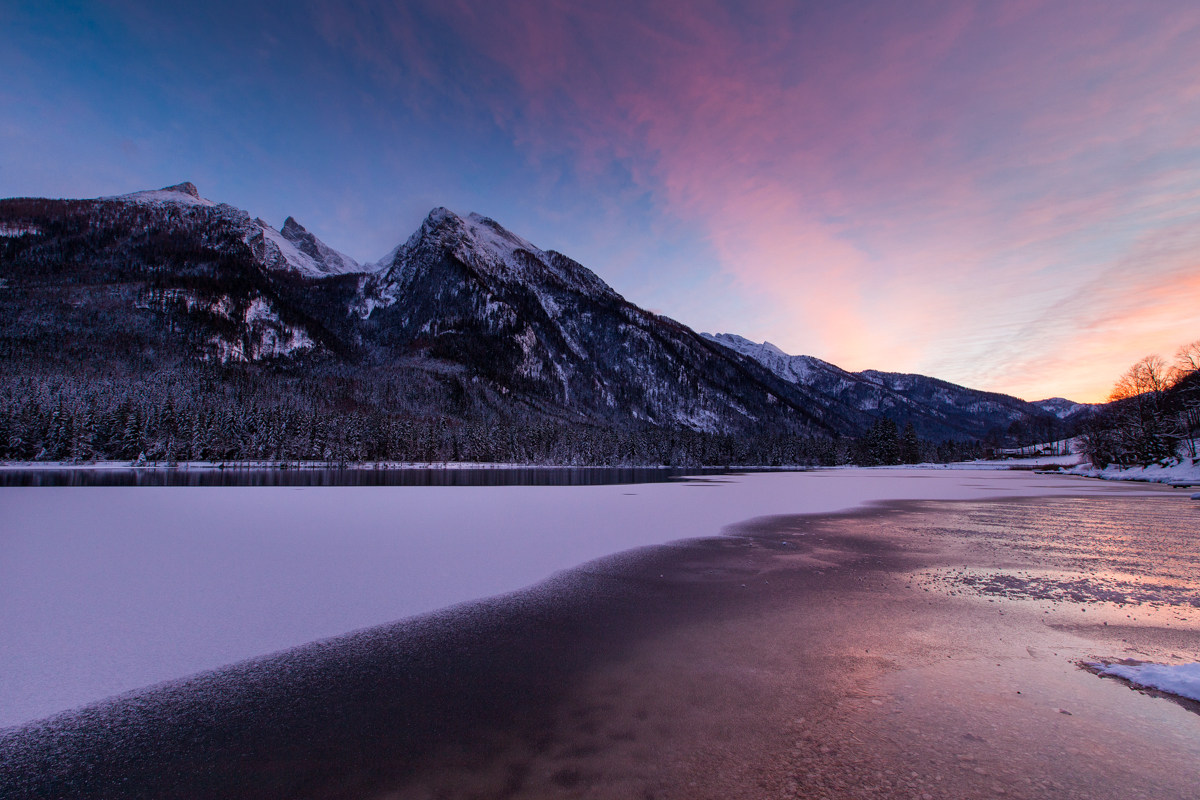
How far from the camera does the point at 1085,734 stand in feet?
20.1

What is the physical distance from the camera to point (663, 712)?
676cm

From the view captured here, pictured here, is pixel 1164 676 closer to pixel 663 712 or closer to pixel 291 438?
pixel 663 712

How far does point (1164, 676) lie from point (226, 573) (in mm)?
20365

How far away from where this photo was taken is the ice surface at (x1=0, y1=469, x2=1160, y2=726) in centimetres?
854

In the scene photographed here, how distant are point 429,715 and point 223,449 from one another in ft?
445

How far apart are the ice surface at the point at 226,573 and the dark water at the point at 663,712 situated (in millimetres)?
1303

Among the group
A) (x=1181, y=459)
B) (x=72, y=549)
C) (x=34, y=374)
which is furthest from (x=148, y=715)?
(x=34, y=374)

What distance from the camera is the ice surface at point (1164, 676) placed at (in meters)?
7.22

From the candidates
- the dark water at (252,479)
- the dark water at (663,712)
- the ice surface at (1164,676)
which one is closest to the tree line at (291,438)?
the dark water at (252,479)

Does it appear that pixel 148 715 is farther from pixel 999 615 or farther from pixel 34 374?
→ pixel 34 374

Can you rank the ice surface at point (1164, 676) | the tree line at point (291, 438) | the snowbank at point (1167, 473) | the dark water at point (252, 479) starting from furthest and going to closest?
the tree line at point (291, 438), the snowbank at point (1167, 473), the dark water at point (252, 479), the ice surface at point (1164, 676)

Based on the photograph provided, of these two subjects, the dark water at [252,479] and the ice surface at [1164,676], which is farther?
the dark water at [252,479]

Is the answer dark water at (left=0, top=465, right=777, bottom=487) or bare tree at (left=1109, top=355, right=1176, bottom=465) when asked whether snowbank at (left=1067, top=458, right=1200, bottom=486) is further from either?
dark water at (left=0, top=465, right=777, bottom=487)

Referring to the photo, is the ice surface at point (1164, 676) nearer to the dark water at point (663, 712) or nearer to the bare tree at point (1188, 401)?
the dark water at point (663, 712)
